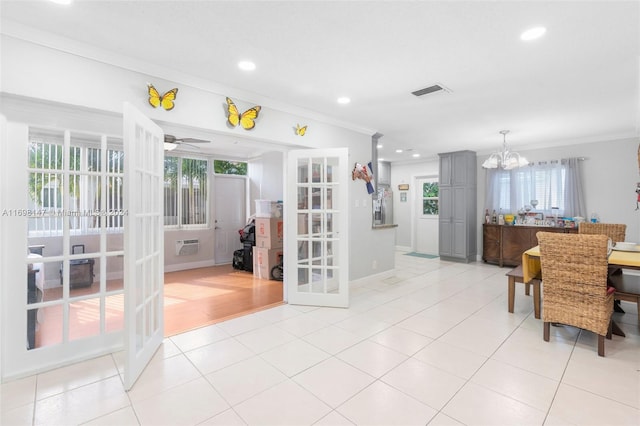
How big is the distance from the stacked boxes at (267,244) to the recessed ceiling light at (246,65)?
2.84 m

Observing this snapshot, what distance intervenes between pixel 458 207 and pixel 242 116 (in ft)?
16.7

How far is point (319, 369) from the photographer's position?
227 cm

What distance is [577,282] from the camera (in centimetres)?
255

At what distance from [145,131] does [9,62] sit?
35.0 inches

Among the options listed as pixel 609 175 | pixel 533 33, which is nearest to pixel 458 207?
pixel 609 175

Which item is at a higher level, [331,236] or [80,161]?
[80,161]

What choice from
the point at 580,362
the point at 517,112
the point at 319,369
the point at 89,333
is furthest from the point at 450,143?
the point at 89,333

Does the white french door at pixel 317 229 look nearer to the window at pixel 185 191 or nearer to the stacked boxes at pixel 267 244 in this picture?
the stacked boxes at pixel 267 244

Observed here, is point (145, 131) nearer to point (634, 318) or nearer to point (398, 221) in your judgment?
point (634, 318)

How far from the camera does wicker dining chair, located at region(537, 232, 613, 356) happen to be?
243 centimetres

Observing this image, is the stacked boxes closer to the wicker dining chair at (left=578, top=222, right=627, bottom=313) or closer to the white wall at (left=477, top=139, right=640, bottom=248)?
the wicker dining chair at (left=578, top=222, right=627, bottom=313)

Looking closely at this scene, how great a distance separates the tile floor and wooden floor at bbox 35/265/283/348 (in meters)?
0.34

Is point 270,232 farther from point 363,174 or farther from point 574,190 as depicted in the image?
point 574,190

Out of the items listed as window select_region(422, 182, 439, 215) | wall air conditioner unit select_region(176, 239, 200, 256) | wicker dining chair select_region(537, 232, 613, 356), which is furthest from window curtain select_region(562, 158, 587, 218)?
wall air conditioner unit select_region(176, 239, 200, 256)
